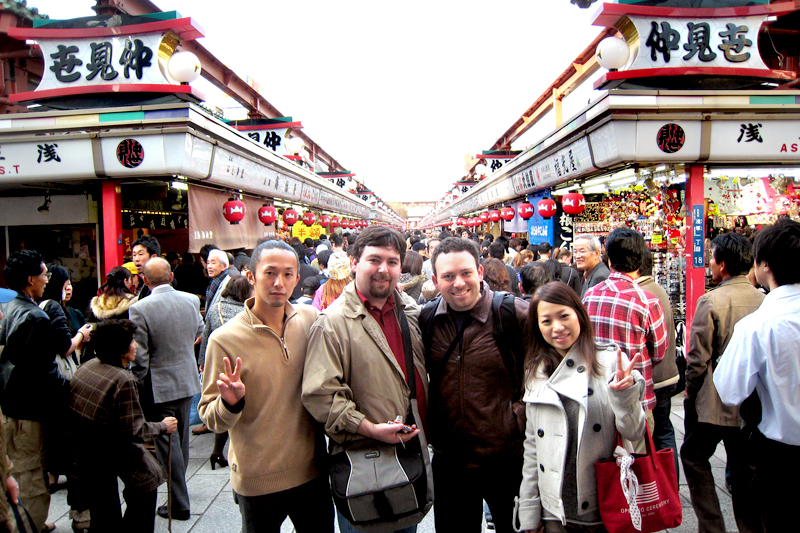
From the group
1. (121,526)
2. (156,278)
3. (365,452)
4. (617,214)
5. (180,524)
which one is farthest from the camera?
(617,214)

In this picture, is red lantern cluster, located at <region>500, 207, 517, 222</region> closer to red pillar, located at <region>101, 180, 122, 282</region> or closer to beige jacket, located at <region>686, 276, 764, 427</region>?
red pillar, located at <region>101, 180, 122, 282</region>

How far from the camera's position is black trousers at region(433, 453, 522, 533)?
7.91ft

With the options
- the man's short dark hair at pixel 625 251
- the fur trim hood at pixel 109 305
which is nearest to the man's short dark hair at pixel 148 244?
the fur trim hood at pixel 109 305

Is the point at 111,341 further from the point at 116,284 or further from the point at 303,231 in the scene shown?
the point at 303,231

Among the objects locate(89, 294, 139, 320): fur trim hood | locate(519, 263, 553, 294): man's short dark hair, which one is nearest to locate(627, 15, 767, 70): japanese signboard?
locate(519, 263, 553, 294): man's short dark hair

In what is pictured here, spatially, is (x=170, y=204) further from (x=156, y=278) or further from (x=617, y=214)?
(x=617, y=214)

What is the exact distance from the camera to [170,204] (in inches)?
372

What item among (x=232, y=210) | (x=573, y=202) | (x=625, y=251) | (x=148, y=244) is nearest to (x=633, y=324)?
(x=625, y=251)

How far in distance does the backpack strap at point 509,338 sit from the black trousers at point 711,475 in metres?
1.64

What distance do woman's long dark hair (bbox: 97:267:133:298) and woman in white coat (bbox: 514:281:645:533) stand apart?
3.99 metres

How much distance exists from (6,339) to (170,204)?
711 cm

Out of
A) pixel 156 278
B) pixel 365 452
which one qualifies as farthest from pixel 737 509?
pixel 156 278

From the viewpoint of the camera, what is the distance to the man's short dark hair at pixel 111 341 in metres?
2.87

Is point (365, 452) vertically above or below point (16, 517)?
above
